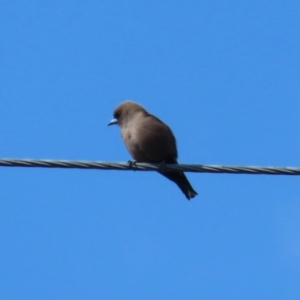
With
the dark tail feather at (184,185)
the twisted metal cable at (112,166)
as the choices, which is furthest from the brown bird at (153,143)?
the twisted metal cable at (112,166)

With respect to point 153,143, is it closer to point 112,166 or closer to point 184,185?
point 184,185

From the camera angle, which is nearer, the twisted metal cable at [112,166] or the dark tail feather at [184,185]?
the twisted metal cable at [112,166]

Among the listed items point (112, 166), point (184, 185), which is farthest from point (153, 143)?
point (112, 166)

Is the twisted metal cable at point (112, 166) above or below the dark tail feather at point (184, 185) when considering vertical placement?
below

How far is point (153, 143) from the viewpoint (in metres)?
9.59

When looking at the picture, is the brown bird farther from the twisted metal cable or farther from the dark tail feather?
the twisted metal cable

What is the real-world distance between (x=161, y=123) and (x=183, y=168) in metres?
2.37

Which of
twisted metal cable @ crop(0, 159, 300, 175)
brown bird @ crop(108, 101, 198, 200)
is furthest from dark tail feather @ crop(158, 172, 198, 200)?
twisted metal cable @ crop(0, 159, 300, 175)

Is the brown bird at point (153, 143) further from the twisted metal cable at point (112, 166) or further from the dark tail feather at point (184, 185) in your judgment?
the twisted metal cable at point (112, 166)

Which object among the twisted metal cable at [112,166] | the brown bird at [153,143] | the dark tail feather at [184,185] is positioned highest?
the brown bird at [153,143]

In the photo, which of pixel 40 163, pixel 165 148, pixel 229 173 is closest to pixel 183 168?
pixel 229 173

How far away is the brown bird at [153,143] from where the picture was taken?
9578 millimetres

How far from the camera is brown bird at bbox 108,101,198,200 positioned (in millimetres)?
9578

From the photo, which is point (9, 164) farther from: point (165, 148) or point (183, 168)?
point (165, 148)
